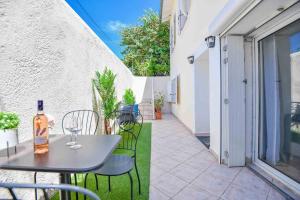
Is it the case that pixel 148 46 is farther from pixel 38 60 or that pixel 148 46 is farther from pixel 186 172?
pixel 38 60

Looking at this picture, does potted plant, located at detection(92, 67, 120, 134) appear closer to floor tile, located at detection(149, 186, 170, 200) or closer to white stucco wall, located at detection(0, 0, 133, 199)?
white stucco wall, located at detection(0, 0, 133, 199)

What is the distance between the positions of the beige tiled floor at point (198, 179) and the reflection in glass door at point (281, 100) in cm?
41

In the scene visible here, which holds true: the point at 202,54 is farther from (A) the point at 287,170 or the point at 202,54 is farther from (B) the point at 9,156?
(B) the point at 9,156

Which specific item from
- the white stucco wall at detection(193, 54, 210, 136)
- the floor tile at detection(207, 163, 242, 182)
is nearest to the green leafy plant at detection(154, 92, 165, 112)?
the white stucco wall at detection(193, 54, 210, 136)

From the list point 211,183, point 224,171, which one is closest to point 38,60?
point 211,183

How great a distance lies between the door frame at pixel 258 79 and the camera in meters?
2.26

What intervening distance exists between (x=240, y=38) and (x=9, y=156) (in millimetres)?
3227

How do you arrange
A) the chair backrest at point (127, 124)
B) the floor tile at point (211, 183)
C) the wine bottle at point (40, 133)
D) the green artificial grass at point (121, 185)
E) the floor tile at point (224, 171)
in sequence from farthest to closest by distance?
the chair backrest at point (127, 124)
the floor tile at point (224, 171)
the floor tile at point (211, 183)
the green artificial grass at point (121, 185)
the wine bottle at point (40, 133)

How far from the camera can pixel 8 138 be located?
1305 millimetres

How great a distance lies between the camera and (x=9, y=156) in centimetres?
133

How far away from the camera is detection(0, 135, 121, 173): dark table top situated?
45.4 inches

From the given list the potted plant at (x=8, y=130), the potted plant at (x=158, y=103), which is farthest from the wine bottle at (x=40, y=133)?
the potted plant at (x=158, y=103)

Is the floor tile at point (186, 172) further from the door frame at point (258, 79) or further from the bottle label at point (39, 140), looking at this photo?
the bottle label at point (39, 140)

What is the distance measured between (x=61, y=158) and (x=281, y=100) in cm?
260
